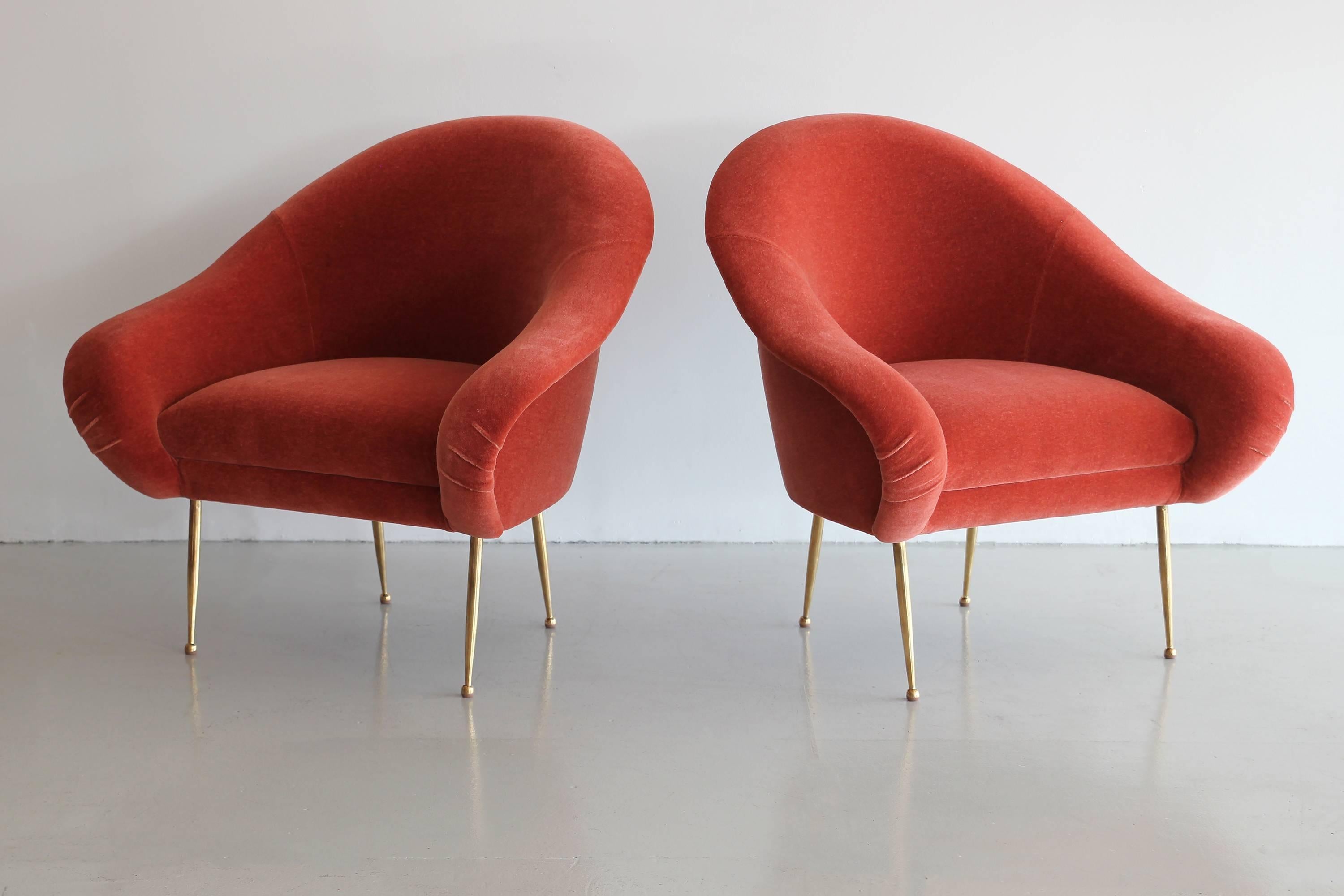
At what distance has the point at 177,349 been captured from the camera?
190 centimetres

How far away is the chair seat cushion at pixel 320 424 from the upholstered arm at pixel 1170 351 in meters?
1.20

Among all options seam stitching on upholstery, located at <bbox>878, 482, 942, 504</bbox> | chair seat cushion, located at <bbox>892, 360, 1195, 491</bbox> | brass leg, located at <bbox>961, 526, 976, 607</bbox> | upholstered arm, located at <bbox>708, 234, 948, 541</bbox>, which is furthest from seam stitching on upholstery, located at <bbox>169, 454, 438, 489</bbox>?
brass leg, located at <bbox>961, 526, 976, 607</bbox>

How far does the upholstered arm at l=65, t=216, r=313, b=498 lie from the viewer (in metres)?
1.80

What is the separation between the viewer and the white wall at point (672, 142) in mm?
2463

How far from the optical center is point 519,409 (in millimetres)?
1573

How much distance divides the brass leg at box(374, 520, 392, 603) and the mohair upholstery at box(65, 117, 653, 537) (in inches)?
14.5

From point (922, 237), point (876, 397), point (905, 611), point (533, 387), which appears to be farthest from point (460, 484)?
point (922, 237)

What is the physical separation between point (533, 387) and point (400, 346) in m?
0.74

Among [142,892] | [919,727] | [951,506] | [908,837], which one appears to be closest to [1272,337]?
[951,506]

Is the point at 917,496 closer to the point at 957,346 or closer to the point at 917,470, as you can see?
the point at 917,470

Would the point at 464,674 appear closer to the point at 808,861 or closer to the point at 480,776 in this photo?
the point at 480,776

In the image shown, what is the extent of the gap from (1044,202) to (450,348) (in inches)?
50.4

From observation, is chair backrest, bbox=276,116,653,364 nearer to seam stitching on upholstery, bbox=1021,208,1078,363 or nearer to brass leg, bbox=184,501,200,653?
brass leg, bbox=184,501,200,653

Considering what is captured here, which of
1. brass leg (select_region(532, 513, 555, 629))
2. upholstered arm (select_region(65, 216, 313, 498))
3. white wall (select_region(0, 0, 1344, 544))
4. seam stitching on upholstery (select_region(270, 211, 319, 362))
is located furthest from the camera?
white wall (select_region(0, 0, 1344, 544))
